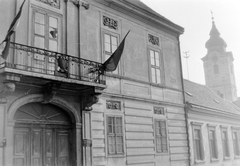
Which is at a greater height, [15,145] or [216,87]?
[216,87]

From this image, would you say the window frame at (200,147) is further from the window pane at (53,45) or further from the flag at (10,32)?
the flag at (10,32)

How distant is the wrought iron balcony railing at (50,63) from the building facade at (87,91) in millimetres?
32

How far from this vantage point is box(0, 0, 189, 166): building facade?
9.59m

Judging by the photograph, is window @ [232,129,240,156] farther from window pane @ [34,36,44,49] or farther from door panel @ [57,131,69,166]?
window pane @ [34,36,44,49]

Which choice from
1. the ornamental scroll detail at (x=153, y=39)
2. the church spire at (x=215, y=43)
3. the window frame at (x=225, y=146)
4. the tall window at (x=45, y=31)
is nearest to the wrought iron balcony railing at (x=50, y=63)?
the tall window at (x=45, y=31)

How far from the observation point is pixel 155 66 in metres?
15.3

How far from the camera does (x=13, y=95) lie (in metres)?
9.41

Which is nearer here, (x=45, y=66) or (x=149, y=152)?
(x=45, y=66)

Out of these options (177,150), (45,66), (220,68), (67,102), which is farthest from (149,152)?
(220,68)

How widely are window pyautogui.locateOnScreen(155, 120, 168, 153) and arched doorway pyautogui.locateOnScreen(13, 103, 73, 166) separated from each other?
193 inches

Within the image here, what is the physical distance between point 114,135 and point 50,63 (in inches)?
155

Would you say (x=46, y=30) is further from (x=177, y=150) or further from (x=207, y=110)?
(x=207, y=110)

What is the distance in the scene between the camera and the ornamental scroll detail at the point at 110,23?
42.6 ft

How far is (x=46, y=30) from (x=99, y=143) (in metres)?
4.52
